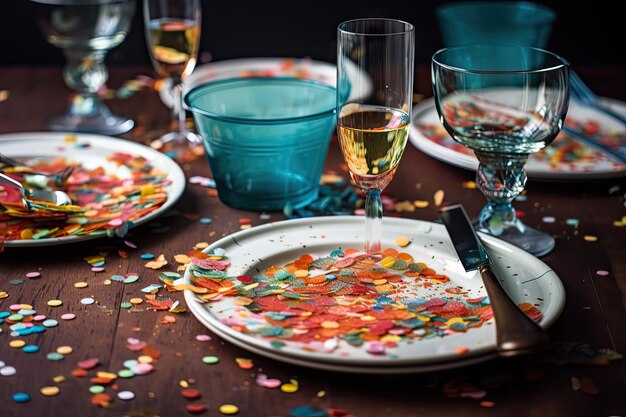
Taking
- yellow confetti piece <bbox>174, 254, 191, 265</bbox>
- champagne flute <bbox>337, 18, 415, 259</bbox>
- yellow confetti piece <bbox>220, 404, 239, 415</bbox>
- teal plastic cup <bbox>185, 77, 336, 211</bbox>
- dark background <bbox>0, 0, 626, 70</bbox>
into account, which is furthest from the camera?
dark background <bbox>0, 0, 626, 70</bbox>

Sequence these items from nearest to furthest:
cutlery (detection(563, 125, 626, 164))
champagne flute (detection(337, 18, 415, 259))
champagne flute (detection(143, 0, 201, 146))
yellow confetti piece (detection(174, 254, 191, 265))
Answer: champagne flute (detection(337, 18, 415, 259)) → yellow confetti piece (detection(174, 254, 191, 265)) → cutlery (detection(563, 125, 626, 164)) → champagne flute (detection(143, 0, 201, 146))

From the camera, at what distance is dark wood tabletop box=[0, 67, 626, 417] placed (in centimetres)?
73

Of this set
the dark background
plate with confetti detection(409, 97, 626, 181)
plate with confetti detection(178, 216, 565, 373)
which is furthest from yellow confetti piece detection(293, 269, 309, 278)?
the dark background

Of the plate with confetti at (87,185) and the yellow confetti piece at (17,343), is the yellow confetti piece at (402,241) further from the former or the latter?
the yellow confetti piece at (17,343)

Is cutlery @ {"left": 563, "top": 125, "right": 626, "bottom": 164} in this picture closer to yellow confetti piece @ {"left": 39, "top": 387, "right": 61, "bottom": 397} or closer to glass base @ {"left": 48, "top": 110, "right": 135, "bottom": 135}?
glass base @ {"left": 48, "top": 110, "right": 135, "bottom": 135}

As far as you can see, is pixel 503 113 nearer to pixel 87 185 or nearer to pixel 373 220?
pixel 373 220

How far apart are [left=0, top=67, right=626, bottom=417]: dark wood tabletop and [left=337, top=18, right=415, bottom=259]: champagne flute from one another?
0.23 metres

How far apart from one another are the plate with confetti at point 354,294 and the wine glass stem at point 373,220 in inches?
0.6

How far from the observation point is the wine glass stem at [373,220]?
0.96 metres

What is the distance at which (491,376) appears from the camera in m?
0.77

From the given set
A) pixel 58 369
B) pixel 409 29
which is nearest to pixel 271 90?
pixel 409 29

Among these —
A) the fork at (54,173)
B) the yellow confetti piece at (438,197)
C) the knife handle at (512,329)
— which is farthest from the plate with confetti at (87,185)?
the knife handle at (512,329)

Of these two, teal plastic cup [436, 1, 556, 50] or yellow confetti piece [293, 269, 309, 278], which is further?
teal plastic cup [436, 1, 556, 50]

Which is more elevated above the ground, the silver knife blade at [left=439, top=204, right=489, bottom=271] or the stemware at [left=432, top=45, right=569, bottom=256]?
the stemware at [left=432, top=45, right=569, bottom=256]
